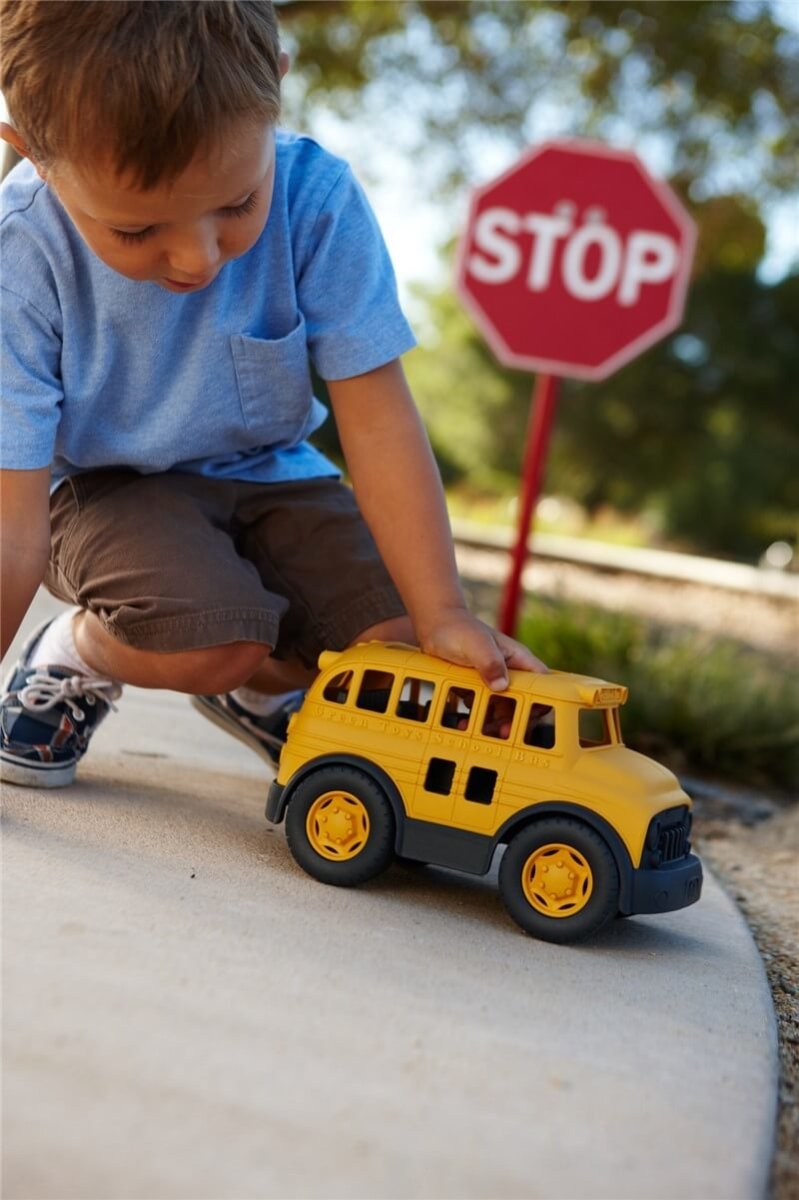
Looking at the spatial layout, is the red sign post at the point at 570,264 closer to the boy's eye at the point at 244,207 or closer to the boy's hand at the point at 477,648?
the boy's hand at the point at 477,648

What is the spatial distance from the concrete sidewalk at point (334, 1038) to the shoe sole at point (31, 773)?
115 mm

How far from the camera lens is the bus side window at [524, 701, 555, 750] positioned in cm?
219

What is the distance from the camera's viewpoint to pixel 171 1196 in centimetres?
123

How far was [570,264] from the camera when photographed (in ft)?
16.9

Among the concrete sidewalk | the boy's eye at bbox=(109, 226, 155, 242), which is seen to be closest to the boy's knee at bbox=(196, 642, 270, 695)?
the concrete sidewalk

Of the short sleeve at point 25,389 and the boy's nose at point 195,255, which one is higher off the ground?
the boy's nose at point 195,255

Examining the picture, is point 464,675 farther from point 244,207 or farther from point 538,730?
point 244,207

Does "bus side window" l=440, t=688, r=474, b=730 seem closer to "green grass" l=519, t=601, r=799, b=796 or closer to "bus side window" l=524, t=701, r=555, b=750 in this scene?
"bus side window" l=524, t=701, r=555, b=750

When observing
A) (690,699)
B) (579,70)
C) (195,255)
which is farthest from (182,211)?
(579,70)

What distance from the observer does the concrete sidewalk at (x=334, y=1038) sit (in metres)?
1.31

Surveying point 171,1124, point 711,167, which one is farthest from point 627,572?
point 171,1124

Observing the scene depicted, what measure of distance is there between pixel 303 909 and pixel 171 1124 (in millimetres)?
683

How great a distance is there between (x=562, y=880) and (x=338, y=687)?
1.66ft

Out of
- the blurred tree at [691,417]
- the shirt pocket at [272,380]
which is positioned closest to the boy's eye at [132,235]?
the shirt pocket at [272,380]
